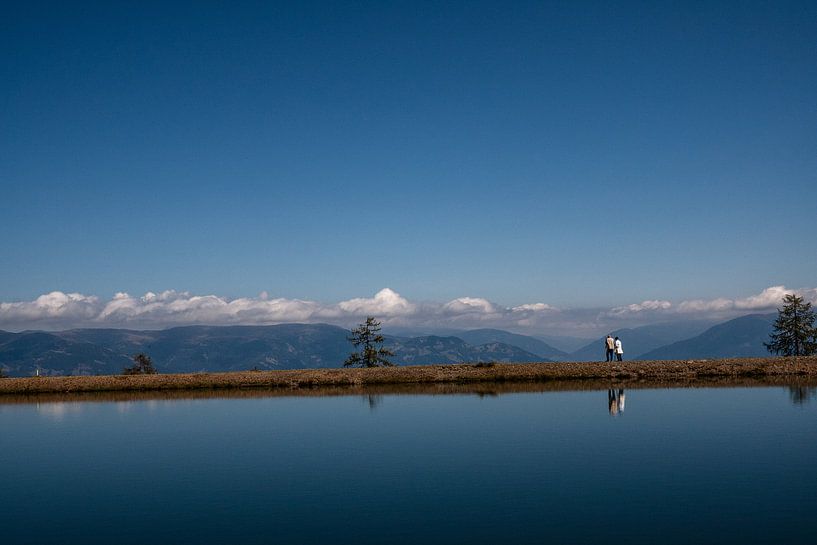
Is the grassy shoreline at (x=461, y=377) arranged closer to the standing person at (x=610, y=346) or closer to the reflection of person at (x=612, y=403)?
the standing person at (x=610, y=346)

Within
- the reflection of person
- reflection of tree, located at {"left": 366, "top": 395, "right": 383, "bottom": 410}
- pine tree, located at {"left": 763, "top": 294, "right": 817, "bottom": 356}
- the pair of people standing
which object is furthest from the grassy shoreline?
pine tree, located at {"left": 763, "top": 294, "right": 817, "bottom": 356}

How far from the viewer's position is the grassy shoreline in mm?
61906

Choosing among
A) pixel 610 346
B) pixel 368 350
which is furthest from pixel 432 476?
pixel 368 350

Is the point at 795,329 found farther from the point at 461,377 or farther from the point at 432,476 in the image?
the point at 432,476

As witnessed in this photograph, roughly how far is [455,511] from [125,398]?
51.6 metres

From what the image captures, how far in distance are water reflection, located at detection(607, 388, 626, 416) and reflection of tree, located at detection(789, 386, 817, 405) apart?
1119 centimetres

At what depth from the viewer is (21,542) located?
20.0 m

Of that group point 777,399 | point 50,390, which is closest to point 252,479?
point 777,399

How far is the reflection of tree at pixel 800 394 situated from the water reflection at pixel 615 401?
36.7 feet

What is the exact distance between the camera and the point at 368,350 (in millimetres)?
112750

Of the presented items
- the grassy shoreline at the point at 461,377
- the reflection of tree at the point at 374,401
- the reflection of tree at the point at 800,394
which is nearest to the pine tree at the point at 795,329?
the grassy shoreline at the point at 461,377

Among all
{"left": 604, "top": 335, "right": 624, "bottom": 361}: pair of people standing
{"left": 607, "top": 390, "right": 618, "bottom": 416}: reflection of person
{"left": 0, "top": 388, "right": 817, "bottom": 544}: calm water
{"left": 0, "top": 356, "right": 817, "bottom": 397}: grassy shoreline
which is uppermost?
{"left": 604, "top": 335, "right": 624, "bottom": 361}: pair of people standing

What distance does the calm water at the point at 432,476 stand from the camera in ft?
64.1

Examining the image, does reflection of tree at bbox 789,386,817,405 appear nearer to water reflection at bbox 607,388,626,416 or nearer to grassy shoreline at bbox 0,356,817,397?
grassy shoreline at bbox 0,356,817,397
